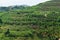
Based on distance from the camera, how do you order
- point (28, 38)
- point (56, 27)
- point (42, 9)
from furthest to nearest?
point (42, 9), point (56, 27), point (28, 38)

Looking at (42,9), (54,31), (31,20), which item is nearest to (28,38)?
(54,31)

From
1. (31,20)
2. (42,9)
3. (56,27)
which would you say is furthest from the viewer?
(42,9)

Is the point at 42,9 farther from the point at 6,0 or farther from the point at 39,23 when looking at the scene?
the point at 6,0

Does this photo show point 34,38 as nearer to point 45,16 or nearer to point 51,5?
point 45,16

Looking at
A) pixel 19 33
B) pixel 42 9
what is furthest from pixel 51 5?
pixel 19 33

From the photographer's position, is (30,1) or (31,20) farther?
(30,1)

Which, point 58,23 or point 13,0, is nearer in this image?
point 58,23
